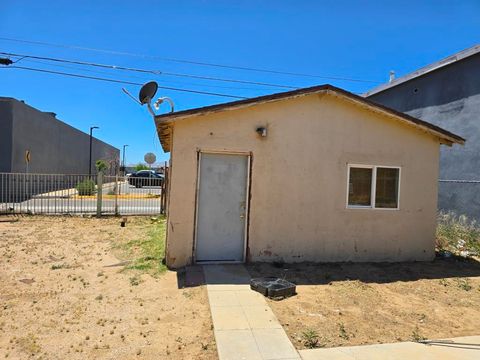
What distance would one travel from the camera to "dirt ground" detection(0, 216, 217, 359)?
4.26 metres

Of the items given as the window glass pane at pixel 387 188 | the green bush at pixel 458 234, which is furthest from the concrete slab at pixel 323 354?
the green bush at pixel 458 234

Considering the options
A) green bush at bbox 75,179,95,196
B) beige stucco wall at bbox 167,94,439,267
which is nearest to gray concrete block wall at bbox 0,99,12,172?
green bush at bbox 75,179,95,196

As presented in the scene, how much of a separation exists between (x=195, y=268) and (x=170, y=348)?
9.83ft

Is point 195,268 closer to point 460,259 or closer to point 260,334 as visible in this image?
point 260,334

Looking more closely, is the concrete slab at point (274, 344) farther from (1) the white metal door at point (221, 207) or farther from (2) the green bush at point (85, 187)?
(2) the green bush at point (85, 187)

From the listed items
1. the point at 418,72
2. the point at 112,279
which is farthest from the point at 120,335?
the point at 418,72

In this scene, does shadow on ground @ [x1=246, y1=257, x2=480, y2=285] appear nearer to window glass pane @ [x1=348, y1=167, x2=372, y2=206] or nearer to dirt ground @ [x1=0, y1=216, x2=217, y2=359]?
window glass pane @ [x1=348, y1=167, x2=372, y2=206]

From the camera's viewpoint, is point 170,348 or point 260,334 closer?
point 170,348

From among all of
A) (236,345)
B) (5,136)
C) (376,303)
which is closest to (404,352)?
(376,303)

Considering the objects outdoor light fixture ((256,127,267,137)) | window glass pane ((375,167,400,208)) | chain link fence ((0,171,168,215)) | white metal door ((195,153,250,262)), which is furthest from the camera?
chain link fence ((0,171,168,215))

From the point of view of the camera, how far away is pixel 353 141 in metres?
8.34

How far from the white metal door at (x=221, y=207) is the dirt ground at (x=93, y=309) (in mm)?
1047

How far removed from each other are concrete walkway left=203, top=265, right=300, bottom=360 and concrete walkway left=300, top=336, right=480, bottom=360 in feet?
1.24

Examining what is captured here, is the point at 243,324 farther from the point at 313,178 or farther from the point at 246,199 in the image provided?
the point at 313,178
